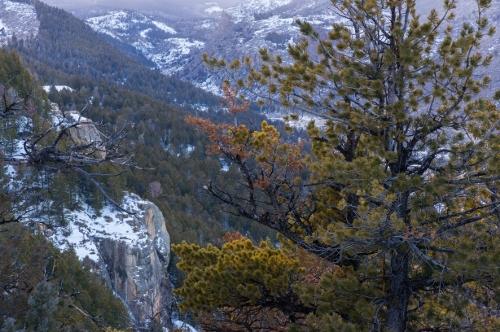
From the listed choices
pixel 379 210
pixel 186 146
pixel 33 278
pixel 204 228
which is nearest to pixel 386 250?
pixel 379 210

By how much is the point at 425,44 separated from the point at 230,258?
4517 millimetres

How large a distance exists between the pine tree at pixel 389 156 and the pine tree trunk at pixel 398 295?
0.05ft

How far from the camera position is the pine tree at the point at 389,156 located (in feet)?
22.7

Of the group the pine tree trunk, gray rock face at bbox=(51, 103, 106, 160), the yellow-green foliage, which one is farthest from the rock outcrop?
gray rock face at bbox=(51, 103, 106, 160)

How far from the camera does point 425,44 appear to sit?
25.1 feet

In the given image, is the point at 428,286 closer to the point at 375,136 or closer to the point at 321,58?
the point at 375,136

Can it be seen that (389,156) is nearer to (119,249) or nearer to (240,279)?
(240,279)

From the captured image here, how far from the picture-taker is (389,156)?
6961 mm

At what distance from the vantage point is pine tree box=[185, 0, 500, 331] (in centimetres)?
692

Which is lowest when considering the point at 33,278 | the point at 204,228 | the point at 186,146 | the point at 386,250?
the point at 186,146

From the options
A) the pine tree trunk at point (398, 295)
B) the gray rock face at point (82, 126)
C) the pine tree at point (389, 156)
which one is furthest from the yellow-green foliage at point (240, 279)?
the gray rock face at point (82, 126)

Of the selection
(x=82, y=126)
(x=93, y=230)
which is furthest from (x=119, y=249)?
(x=82, y=126)

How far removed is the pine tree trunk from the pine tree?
0.02m

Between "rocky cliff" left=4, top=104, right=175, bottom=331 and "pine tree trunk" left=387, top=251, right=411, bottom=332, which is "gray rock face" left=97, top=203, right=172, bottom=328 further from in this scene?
"pine tree trunk" left=387, top=251, right=411, bottom=332
